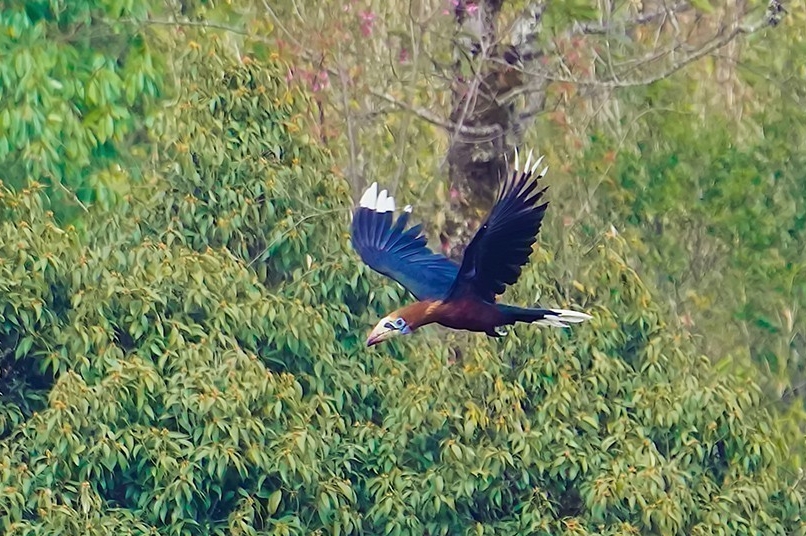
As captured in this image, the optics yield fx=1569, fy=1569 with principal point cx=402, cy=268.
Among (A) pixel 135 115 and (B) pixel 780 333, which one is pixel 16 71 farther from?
(B) pixel 780 333

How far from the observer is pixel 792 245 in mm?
7980

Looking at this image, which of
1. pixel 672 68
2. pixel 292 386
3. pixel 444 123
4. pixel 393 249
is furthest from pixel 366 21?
pixel 393 249

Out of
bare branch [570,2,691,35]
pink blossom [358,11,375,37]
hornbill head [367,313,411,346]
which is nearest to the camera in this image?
hornbill head [367,313,411,346]

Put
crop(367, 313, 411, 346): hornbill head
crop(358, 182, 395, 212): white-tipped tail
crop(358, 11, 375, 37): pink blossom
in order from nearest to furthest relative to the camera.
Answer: crop(367, 313, 411, 346): hornbill head
crop(358, 182, 395, 212): white-tipped tail
crop(358, 11, 375, 37): pink blossom

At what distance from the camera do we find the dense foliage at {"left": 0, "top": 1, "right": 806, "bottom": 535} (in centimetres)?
614

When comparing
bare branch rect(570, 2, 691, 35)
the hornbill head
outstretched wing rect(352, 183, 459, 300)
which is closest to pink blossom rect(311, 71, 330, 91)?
bare branch rect(570, 2, 691, 35)

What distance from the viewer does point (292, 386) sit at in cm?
633

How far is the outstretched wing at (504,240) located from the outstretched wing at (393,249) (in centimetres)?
43

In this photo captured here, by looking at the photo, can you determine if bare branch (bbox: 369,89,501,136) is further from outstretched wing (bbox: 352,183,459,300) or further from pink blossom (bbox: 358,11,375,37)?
outstretched wing (bbox: 352,183,459,300)

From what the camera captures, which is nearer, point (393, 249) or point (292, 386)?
point (393, 249)

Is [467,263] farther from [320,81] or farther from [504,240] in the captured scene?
[320,81]

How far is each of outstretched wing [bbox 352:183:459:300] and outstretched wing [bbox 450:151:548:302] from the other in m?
0.43

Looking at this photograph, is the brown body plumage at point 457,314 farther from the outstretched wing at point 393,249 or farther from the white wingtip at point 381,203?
the white wingtip at point 381,203

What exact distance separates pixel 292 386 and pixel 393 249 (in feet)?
3.51
